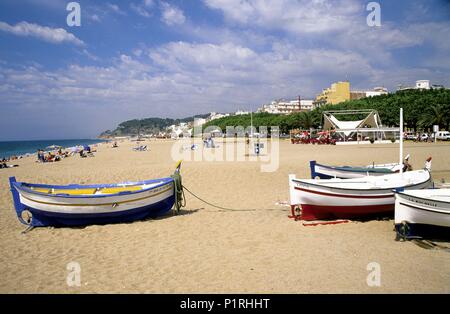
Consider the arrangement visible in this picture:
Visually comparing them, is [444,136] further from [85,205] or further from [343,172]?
[85,205]

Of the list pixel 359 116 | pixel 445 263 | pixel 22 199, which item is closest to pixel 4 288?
pixel 22 199

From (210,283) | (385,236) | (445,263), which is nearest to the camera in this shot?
(210,283)

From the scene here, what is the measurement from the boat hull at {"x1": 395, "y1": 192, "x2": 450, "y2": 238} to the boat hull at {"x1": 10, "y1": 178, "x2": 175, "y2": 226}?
20.4ft

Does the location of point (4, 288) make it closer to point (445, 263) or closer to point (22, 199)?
point (22, 199)

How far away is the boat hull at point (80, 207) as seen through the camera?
8.86 m

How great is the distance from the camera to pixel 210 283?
214 inches

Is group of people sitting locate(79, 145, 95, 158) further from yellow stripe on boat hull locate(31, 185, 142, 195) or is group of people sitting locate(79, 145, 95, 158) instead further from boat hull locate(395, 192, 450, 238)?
boat hull locate(395, 192, 450, 238)

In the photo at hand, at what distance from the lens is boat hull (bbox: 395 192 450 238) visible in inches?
275

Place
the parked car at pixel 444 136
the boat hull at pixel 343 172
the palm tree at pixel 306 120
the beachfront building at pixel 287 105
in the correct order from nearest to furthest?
the boat hull at pixel 343 172 < the parked car at pixel 444 136 < the palm tree at pixel 306 120 < the beachfront building at pixel 287 105

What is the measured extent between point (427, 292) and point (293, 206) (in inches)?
182

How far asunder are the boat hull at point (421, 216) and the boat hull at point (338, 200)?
157 centimetres

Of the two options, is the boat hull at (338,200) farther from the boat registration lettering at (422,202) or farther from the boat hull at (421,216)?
the boat registration lettering at (422,202)

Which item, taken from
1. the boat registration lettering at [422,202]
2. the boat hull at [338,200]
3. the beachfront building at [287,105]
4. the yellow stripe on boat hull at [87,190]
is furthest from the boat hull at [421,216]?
the beachfront building at [287,105]

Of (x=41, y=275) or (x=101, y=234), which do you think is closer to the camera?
(x=41, y=275)
